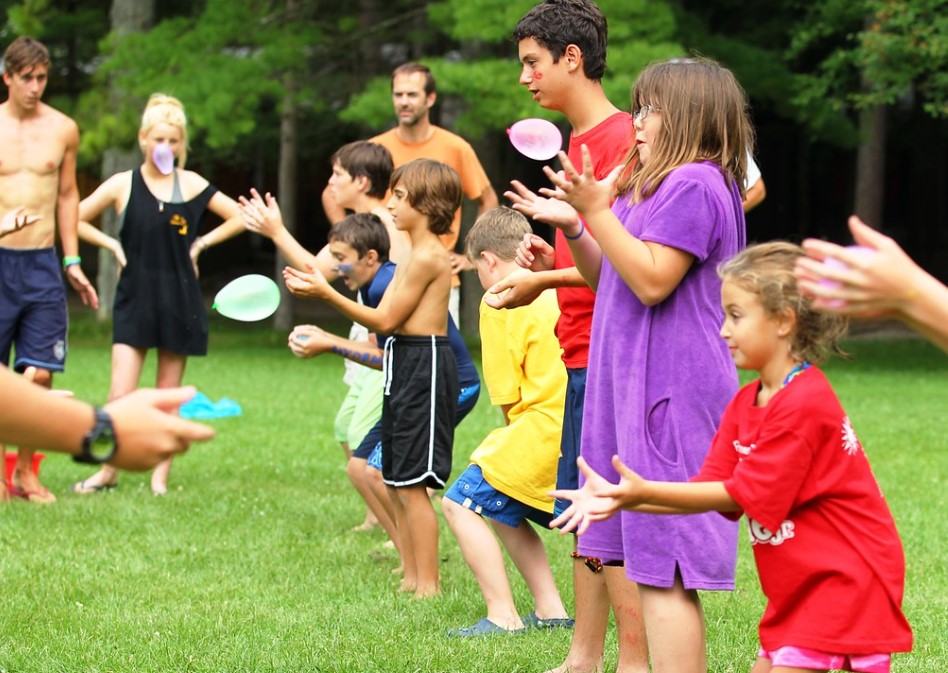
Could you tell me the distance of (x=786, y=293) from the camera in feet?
10.0

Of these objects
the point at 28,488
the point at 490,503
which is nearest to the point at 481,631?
the point at 490,503

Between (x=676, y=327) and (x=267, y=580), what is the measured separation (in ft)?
9.70

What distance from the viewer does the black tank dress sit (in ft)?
26.6

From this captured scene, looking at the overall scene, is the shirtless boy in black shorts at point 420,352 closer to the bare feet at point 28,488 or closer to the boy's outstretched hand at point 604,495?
the boy's outstretched hand at point 604,495

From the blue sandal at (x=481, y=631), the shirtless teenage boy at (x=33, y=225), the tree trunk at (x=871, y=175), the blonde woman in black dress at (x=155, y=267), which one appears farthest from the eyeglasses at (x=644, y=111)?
the tree trunk at (x=871, y=175)

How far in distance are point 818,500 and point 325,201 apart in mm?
4884

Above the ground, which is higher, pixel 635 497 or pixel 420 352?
pixel 635 497

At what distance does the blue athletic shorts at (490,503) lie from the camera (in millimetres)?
5062

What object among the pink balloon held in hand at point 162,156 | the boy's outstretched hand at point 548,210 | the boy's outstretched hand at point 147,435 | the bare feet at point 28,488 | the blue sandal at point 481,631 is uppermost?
the boy's outstretched hand at point 548,210

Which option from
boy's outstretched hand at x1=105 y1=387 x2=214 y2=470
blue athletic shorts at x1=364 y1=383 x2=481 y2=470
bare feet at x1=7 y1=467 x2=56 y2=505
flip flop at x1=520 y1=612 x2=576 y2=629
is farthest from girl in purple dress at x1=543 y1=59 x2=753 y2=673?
bare feet at x1=7 y1=467 x2=56 y2=505

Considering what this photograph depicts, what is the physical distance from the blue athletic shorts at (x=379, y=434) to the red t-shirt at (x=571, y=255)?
1356 millimetres

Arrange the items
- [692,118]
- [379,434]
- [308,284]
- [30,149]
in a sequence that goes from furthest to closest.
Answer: [30,149] < [379,434] < [308,284] < [692,118]

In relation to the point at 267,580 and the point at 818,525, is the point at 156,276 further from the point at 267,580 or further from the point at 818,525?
the point at 818,525

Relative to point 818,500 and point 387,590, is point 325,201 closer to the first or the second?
point 387,590
